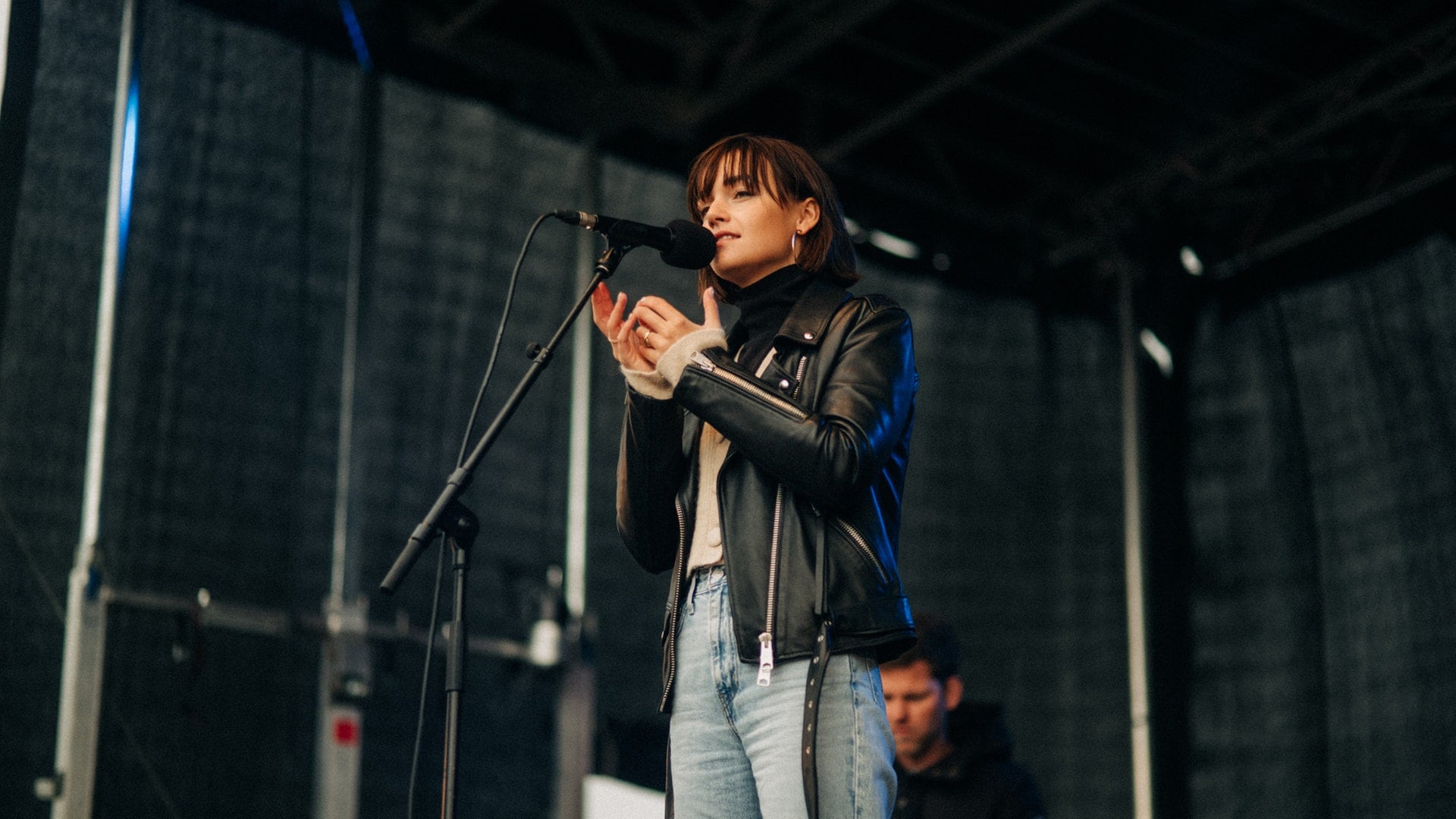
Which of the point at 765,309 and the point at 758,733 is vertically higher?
the point at 765,309

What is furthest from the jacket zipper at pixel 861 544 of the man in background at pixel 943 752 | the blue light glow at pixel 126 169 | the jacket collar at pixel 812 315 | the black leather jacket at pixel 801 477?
the blue light glow at pixel 126 169

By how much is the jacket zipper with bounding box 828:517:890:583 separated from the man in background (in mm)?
1698

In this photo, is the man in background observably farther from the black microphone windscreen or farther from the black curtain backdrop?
the black curtain backdrop

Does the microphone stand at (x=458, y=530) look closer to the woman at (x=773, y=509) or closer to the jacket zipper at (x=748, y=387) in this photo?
the woman at (x=773, y=509)

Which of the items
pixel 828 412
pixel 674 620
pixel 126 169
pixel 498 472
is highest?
pixel 126 169

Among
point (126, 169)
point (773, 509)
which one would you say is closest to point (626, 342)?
point (773, 509)

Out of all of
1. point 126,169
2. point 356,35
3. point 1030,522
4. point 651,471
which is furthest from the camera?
point 1030,522

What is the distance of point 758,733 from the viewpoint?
67.8 inches

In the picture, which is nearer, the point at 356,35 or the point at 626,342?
the point at 626,342

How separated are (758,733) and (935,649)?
6.03 ft

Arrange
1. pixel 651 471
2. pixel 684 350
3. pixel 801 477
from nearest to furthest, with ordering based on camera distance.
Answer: pixel 801 477
pixel 684 350
pixel 651 471

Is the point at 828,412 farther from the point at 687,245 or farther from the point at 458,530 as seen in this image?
the point at 458,530

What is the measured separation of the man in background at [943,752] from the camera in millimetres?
3414

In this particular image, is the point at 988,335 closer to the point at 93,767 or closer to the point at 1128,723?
the point at 1128,723
